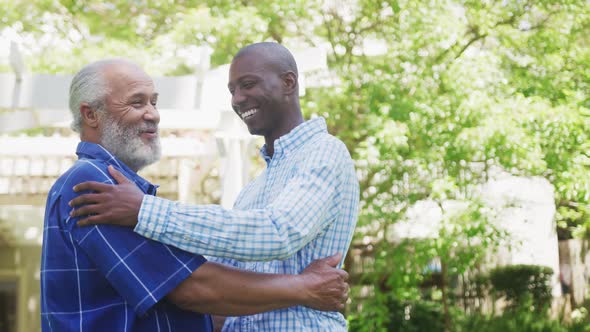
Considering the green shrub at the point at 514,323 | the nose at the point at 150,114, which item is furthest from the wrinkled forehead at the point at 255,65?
the green shrub at the point at 514,323

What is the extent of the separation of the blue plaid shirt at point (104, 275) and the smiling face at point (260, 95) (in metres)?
0.50

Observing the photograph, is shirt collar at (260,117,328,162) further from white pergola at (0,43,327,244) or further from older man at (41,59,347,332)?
white pergola at (0,43,327,244)

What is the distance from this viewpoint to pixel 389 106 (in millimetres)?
7383

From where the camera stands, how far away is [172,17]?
991 centimetres

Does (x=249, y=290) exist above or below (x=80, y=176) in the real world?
below

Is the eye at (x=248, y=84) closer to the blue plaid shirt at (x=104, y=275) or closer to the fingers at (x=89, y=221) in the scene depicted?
the blue plaid shirt at (x=104, y=275)

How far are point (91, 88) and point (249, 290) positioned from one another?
0.68 m

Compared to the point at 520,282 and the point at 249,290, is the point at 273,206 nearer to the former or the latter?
the point at 249,290

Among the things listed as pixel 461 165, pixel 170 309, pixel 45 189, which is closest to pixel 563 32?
pixel 461 165

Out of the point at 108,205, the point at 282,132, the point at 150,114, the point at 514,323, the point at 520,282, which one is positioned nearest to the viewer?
the point at 108,205

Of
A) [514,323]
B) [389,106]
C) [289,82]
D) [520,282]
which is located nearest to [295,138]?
[289,82]

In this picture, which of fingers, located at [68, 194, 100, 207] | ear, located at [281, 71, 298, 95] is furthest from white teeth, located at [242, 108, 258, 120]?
fingers, located at [68, 194, 100, 207]

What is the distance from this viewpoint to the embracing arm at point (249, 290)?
1.82 metres

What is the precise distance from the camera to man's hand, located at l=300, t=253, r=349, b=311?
1.90 meters
